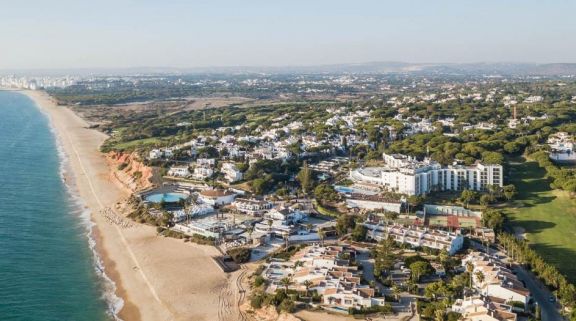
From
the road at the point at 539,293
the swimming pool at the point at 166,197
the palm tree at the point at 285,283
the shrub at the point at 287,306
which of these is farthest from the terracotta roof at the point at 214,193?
the road at the point at 539,293

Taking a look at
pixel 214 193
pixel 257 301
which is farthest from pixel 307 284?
pixel 214 193

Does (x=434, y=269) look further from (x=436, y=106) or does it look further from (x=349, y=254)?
(x=436, y=106)

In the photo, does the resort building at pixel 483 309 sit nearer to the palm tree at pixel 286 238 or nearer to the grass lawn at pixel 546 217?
the grass lawn at pixel 546 217

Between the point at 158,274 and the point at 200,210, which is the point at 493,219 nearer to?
the point at 200,210

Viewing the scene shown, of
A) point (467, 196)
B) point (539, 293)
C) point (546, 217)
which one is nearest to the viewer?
point (539, 293)

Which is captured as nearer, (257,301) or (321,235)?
(257,301)

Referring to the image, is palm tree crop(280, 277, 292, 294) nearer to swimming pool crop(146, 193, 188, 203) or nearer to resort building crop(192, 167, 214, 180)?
swimming pool crop(146, 193, 188, 203)
